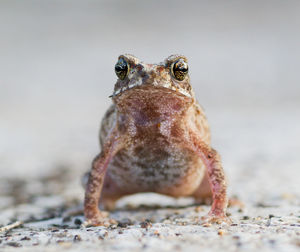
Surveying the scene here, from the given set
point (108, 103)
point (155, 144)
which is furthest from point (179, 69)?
point (108, 103)

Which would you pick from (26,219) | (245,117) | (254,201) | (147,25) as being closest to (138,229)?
(26,219)

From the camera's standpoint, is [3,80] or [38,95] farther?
[3,80]

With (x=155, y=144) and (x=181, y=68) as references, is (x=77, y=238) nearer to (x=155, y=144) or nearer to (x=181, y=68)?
(x=155, y=144)

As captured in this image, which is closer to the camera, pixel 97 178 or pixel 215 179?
pixel 215 179

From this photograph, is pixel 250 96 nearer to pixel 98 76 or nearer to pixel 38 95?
pixel 98 76

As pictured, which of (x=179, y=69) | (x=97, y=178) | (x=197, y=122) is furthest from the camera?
(x=197, y=122)

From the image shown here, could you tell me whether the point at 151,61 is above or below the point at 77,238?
above
